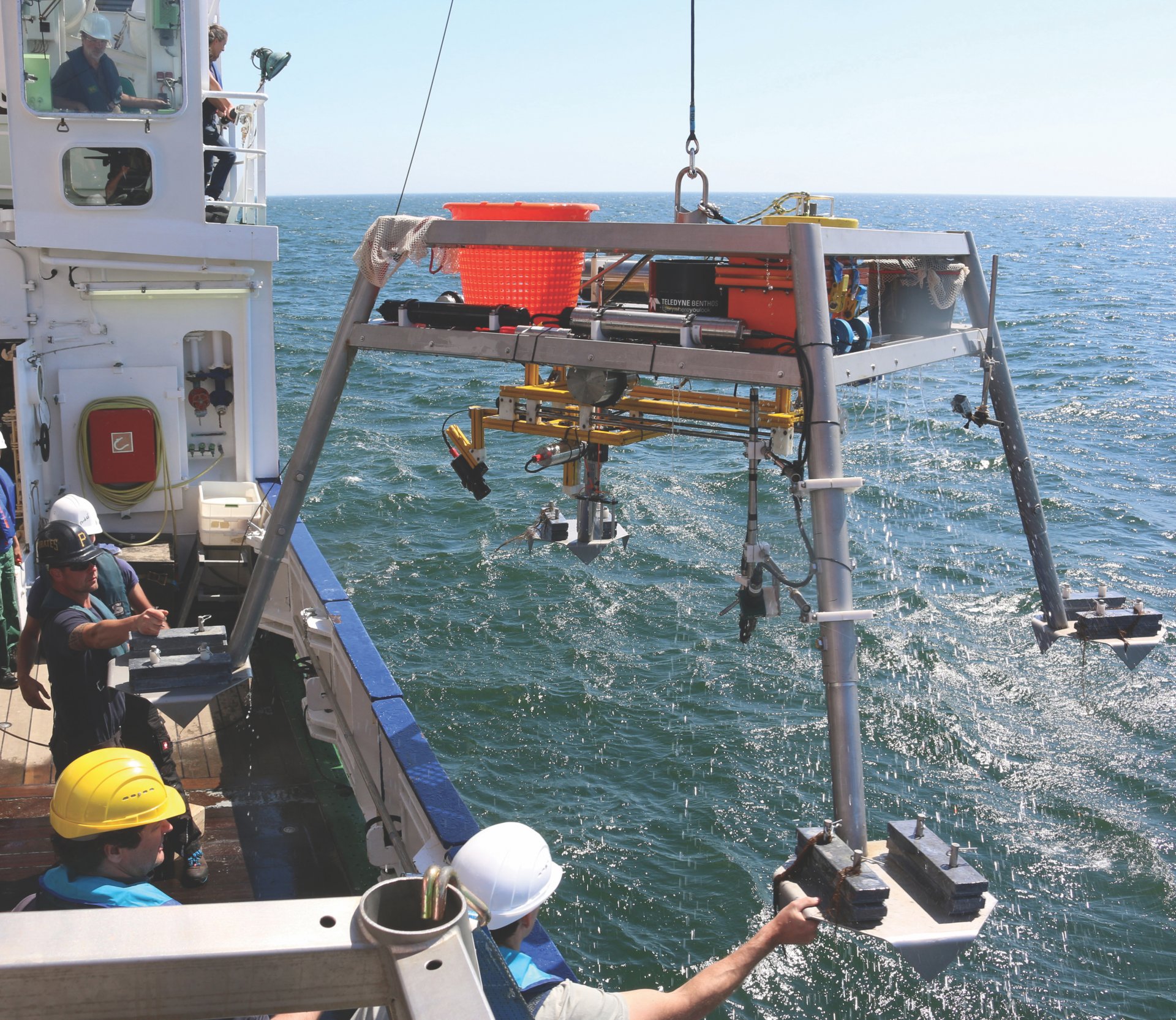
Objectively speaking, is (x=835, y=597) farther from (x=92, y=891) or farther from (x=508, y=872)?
(x=92, y=891)

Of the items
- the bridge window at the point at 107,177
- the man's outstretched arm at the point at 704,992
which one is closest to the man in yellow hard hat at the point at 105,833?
the man's outstretched arm at the point at 704,992

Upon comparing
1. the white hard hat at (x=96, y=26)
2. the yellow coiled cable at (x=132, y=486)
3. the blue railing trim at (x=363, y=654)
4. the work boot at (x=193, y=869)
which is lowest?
the work boot at (x=193, y=869)

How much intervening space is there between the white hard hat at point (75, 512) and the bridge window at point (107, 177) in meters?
3.33

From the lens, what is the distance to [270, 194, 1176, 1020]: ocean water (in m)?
8.15

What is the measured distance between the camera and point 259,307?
966cm

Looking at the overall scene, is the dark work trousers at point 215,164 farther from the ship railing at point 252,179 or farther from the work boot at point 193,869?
the work boot at point 193,869

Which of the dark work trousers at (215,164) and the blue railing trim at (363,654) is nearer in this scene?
the blue railing trim at (363,654)

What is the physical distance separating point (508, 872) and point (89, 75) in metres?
7.62

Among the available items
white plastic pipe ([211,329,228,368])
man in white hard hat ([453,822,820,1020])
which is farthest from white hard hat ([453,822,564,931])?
white plastic pipe ([211,329,228,368])

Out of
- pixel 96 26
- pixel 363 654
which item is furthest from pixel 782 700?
pixel 96 26

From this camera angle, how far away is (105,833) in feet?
10.6

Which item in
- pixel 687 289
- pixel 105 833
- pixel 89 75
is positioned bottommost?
pixel 105 833

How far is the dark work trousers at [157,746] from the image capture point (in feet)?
18.4

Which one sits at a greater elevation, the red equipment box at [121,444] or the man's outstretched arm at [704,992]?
the red equipment box at [121,444]
